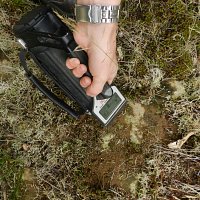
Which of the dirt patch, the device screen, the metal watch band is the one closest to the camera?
the metal watch band

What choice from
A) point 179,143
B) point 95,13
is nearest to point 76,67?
point 95,13

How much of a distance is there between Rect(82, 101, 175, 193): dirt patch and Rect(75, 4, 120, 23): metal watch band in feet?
2.24

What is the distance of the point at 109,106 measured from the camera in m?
2.42

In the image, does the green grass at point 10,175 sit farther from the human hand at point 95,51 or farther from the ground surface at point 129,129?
the human hand at point 95,51

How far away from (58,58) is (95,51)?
0.80 feet

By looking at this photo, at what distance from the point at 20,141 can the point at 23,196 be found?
1.06 feet

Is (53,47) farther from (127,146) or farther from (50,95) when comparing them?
(127,146)

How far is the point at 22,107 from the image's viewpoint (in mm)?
2578

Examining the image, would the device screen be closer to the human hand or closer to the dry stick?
the human hand

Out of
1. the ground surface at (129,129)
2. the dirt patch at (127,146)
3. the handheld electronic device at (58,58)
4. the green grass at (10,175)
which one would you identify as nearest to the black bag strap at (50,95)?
the handheld electronic device at (58,58)

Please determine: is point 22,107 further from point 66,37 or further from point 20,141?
point 66,37

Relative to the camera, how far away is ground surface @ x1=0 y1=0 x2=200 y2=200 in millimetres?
2510

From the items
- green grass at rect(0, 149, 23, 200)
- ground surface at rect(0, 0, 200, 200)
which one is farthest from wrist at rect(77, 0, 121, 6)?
green grass at rect(0, 149, 23, 200)

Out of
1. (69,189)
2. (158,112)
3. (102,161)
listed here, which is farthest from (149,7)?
(69,189)
